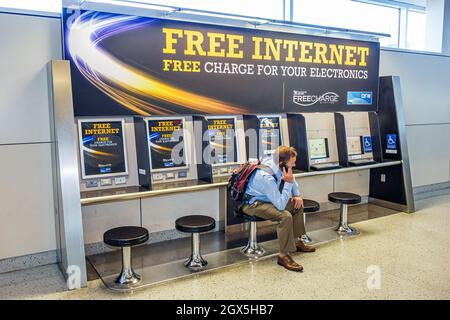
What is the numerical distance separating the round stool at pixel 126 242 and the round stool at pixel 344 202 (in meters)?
2.24

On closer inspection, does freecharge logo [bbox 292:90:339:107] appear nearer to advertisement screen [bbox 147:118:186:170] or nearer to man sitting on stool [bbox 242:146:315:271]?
man sitting on stool [bbox 242:146:315:271]

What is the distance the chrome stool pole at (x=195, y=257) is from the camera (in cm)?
362

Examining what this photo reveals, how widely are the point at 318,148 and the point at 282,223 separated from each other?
65.8 inches

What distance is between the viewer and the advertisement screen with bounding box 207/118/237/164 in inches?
163

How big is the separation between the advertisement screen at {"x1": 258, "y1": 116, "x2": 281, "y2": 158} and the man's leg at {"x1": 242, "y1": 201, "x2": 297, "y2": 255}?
933 millimetres

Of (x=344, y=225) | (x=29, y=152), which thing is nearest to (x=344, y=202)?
(x=344, y=225)

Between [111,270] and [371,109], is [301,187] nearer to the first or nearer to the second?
[371,109]

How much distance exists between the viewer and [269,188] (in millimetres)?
3586

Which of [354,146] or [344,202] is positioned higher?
[354,146]

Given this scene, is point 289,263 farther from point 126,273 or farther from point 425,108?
point 425,108

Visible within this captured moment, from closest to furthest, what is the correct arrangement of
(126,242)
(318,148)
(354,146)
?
1. (126,242)
2. (318,148)
3. (354,146)

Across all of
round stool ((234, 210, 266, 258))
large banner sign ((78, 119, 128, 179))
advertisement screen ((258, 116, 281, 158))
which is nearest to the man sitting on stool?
round stool ((234, 210, 266, 258))

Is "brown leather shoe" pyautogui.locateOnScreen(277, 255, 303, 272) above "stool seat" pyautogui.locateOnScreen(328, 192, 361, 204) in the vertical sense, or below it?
below
